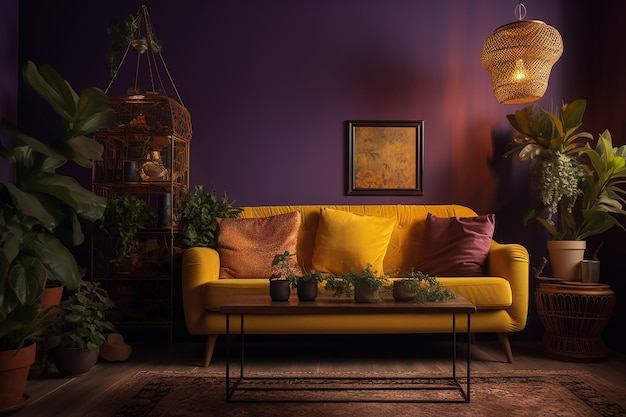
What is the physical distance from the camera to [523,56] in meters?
3.82

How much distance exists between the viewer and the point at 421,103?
448 centimetres

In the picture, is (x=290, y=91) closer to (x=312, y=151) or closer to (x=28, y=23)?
(x=312, y=151)

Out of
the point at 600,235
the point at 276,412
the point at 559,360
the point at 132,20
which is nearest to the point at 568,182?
the point at 600,235

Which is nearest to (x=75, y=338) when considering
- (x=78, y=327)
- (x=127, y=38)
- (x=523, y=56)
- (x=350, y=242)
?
(x=78, y=327)

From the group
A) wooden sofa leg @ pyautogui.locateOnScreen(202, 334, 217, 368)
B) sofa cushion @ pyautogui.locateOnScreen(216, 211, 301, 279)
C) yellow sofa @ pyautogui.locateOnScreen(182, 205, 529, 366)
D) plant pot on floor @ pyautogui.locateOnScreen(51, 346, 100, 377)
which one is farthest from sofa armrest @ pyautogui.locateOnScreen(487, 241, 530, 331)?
plant pot on floor @ pyautogui.locateOnScreen(51, 346, 100, 377)

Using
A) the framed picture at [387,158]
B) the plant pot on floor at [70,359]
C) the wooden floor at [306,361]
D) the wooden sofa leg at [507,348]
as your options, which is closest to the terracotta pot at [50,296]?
the plant pot on floor at [70,359]

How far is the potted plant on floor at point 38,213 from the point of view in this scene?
2.49m

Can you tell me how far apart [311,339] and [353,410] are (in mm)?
1706

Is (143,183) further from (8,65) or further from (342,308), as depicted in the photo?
(342,308)

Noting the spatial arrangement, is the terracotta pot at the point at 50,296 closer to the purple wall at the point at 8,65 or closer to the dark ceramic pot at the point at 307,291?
the purple wall at the point at 8,65

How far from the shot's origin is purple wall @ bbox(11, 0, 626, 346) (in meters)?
4.47

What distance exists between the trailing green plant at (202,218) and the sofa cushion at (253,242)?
11 centimetres

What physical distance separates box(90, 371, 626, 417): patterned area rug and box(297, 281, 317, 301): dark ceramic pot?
45 cm

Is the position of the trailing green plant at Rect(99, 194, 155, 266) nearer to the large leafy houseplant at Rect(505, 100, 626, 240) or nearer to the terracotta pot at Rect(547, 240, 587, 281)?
the large leafy houseplant at Rect(505, 100, 626, 240)
